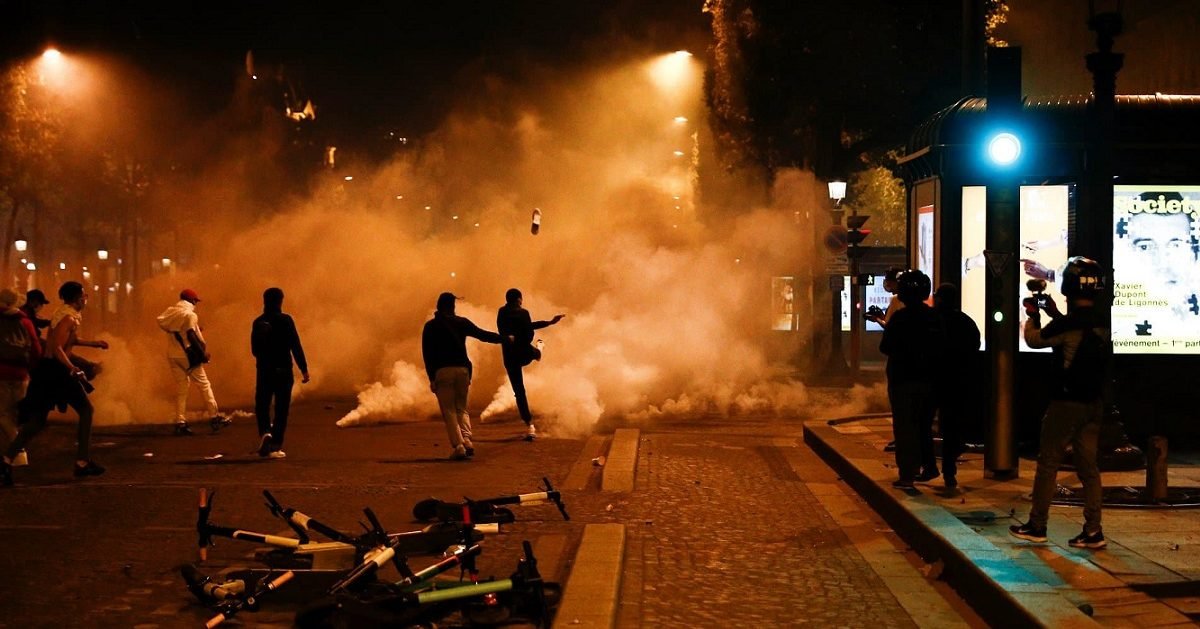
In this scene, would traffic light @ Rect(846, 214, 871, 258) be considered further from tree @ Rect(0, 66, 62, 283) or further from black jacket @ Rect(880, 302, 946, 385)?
tree @ Rect(0, 66, 62, 283)

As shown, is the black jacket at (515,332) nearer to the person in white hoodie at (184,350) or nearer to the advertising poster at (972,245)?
the person in white hoodie at (184,350)

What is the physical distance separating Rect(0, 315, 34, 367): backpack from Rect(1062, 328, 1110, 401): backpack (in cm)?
901

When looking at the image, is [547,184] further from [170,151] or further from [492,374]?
[492,374]

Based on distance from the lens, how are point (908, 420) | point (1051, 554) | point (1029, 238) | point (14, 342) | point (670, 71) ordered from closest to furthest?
point (1051, 554), point (908, 420), point (14, 342), point (1029, 238), point (670, 71)

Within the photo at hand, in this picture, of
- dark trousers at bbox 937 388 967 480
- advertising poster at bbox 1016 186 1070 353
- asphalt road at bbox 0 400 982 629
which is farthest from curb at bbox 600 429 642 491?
advertising poster at bbox 1016 186 1070 353

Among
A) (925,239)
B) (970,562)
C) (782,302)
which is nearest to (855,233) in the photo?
(782,302)

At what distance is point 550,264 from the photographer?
23.3 metres

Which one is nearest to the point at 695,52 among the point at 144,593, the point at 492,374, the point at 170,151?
the point at 170,151

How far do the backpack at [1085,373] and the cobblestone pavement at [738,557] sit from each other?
5.28 feet

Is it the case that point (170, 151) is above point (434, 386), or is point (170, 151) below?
above

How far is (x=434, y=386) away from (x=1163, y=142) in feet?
24.8

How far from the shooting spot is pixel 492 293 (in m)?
24.3

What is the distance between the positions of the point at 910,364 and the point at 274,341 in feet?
20.6

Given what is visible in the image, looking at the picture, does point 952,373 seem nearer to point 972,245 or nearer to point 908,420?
point 908,420
